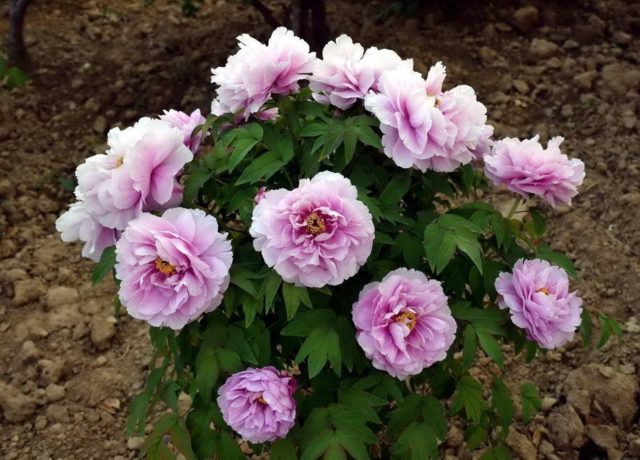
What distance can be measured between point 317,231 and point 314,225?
0.01m

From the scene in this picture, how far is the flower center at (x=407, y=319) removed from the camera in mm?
1581

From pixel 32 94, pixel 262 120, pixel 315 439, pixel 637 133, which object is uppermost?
pixel 262 120

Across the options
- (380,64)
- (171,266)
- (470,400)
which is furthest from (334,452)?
(380,64)

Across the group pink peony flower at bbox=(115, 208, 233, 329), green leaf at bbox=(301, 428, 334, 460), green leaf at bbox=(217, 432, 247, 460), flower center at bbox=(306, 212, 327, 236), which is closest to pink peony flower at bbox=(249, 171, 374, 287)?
flower center at bbox=(306, 212, 327, 236)

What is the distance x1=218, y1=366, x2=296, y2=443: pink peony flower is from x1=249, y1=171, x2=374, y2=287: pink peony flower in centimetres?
23

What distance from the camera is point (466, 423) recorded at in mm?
2592

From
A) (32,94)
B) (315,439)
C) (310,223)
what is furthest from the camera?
(32,94)

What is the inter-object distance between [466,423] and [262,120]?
4.21 ft

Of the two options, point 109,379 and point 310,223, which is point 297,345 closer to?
point 310,223

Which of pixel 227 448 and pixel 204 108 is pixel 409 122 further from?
pixel 204 108

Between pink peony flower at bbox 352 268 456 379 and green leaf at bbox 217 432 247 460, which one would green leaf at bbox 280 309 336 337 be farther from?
green leaf at bbox 217 432 247 460

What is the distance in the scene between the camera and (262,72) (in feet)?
5.45

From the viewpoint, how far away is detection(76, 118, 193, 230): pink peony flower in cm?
157

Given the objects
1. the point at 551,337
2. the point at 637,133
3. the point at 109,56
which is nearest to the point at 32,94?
the point at 109,56
